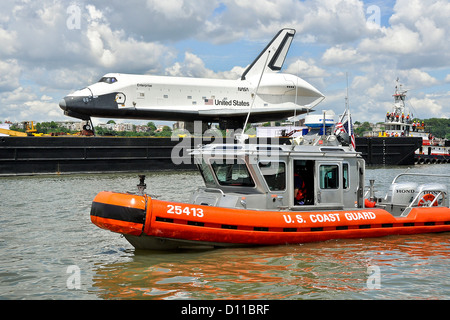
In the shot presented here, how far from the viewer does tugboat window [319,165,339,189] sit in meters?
10.3

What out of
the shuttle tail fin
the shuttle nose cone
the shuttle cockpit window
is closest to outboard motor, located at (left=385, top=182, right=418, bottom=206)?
the shuttle cockpit window

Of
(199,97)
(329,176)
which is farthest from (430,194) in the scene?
(199,97)

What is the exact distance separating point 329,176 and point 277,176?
4.36ft

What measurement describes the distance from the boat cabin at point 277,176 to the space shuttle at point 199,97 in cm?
1911

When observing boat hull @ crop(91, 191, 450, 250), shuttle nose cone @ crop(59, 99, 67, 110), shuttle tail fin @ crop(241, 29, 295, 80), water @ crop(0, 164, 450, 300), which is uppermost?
shuttle tail fin @ crop(241, 29, 295, 80)

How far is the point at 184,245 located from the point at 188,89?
2701 cm

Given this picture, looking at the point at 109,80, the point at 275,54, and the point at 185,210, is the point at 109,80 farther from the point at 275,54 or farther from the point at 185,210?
the point at 185,210

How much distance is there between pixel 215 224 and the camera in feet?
29.7

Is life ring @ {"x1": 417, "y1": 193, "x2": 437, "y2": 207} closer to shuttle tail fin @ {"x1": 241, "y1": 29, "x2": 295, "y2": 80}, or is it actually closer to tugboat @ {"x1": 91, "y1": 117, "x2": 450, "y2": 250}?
tugboat @ {"x1": 91, "y1": 117, "x2": 450, "y2": 250}

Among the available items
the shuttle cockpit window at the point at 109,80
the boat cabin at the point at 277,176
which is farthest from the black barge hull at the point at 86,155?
the boat cabin at the point at 277,176

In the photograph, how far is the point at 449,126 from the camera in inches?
7136

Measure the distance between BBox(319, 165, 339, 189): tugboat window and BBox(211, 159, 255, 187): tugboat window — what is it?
5.31 ft

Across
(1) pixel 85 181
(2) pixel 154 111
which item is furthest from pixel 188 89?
(1) pixel 85 181

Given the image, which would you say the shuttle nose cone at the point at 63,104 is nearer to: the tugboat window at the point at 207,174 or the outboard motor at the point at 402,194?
the tugboat window at the point at 207,174
